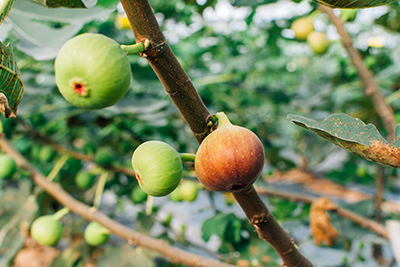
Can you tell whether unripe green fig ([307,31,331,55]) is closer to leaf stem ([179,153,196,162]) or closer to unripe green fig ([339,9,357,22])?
unripe green fig ([339,9,357,22])

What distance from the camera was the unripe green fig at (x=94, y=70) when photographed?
494 mm

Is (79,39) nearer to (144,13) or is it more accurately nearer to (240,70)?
(144,13)

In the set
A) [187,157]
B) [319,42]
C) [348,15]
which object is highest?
[187,157]

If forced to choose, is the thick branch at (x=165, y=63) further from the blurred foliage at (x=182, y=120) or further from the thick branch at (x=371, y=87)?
the thick branch at (x=371, y=87)

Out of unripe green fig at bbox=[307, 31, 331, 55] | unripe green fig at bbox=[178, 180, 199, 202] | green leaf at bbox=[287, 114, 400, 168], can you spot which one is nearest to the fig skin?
unripe green fig at bbox=[178, 180, 199, 202]

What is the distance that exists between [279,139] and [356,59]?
255 cm

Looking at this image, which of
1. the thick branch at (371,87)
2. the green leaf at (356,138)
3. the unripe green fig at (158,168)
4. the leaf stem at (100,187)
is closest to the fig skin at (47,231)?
the leaf stem at (100,187)

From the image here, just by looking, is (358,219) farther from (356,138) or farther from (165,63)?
(165,63)

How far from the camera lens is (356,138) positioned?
495 mm

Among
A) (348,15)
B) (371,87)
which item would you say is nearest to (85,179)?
(371,87)

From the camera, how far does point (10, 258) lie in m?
1.67

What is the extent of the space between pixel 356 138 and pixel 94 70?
467mm

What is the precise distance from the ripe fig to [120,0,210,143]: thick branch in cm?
5

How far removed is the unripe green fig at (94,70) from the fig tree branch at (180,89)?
0.05m
